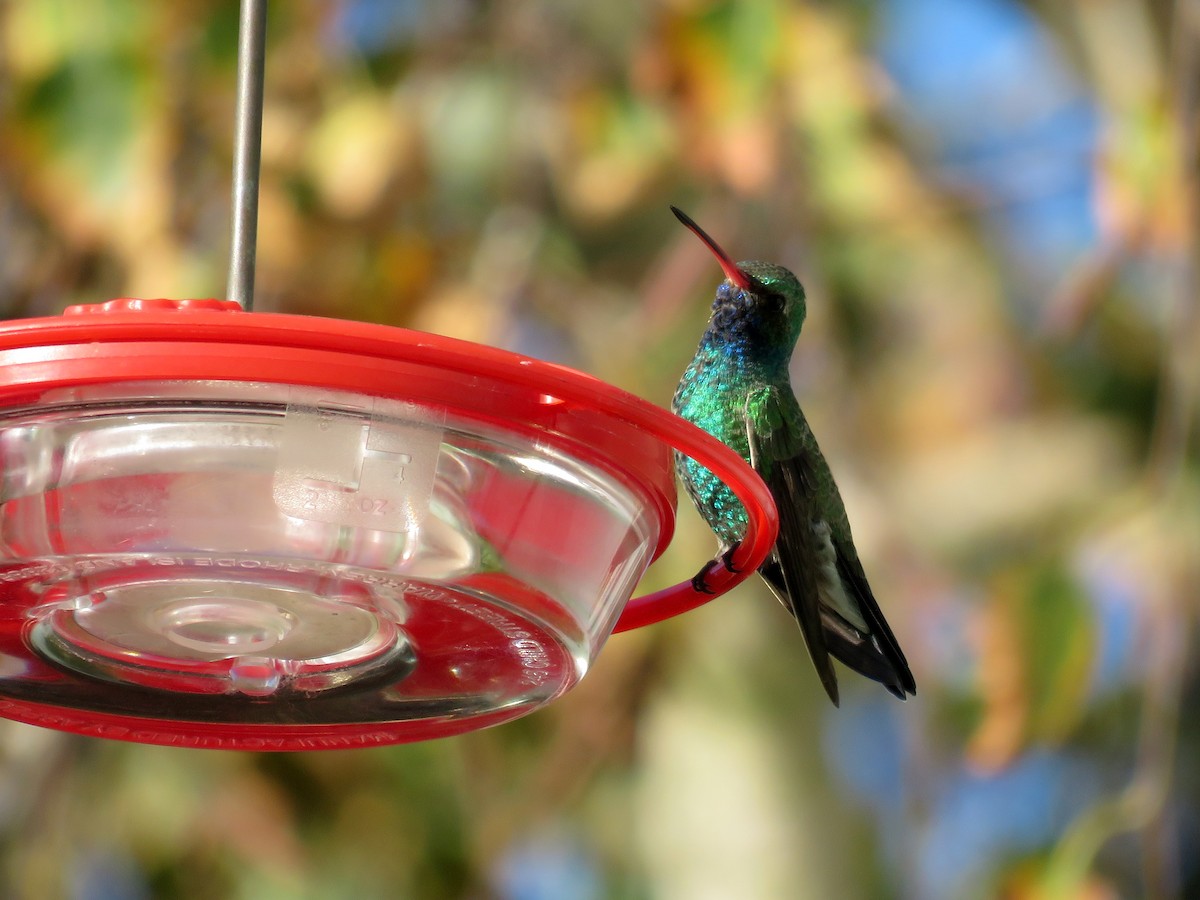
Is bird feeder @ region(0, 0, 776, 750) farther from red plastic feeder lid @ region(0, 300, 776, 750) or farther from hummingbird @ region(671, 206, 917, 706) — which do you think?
hummingbird @ region(671, 206, 917, 706)

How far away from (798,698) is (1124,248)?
1.80 meters

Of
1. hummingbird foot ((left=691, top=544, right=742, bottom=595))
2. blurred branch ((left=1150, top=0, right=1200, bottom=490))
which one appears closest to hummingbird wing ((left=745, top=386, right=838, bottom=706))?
hummingbird foot ((left=691, top=544, right=742, bottom=595))

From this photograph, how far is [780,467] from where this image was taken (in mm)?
3014

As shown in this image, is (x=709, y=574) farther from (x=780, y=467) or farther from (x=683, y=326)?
A: (x=683, y=326)

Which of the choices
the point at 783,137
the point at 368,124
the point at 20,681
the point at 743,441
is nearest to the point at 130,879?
the point at 368,124

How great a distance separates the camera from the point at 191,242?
5926 mm

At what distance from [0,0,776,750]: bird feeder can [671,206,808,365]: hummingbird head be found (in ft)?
4.26

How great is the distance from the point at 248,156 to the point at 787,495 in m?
1.45

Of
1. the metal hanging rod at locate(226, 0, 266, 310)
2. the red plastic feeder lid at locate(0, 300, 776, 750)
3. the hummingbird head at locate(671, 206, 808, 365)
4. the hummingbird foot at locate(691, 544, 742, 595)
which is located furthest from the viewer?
the hummingbird head at locate(671, 206, 808, 365)

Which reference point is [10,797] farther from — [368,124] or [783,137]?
[783,137]

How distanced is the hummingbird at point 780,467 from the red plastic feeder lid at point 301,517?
0.91 m

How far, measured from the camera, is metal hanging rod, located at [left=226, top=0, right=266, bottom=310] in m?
1.79

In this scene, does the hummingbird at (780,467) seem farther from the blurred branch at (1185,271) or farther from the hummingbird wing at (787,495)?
the blurred branch at (1185,271)

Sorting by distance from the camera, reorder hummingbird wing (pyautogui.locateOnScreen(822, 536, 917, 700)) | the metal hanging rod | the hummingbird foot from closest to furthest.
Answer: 1. the metal hanging rod
2. the hummingbird foot
3. hummingbird wing (pyautogui.locateOnScreen(822, 536, 917, 700))
